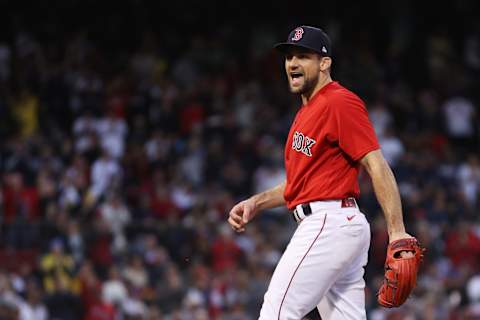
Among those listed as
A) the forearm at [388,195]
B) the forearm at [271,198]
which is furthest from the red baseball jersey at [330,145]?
the forearm at [271,198]

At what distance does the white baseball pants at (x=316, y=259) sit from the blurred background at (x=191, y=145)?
18.6 ft

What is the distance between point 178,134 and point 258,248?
112 inches

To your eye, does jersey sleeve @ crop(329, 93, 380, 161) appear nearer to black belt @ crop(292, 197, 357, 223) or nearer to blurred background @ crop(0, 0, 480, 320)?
black belt @ crop(292, 197, 357, 223)

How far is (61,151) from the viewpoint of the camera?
1379cm

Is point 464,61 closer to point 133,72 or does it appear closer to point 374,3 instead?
point 374,3

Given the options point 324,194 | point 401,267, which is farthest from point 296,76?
point 401,267

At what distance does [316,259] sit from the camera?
4930 millimetres

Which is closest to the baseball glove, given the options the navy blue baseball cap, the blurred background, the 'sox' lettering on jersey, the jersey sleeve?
the jersey sleeve

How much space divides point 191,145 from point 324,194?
374 inches

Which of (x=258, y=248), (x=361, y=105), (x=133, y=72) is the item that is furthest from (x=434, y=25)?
(x=361, y=105)

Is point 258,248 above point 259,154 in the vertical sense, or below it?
below

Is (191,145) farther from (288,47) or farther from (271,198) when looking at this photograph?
(288,47)

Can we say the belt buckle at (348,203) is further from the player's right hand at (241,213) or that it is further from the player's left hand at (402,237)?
the player's right hand at (241,213)

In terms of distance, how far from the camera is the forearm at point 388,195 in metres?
4.75
